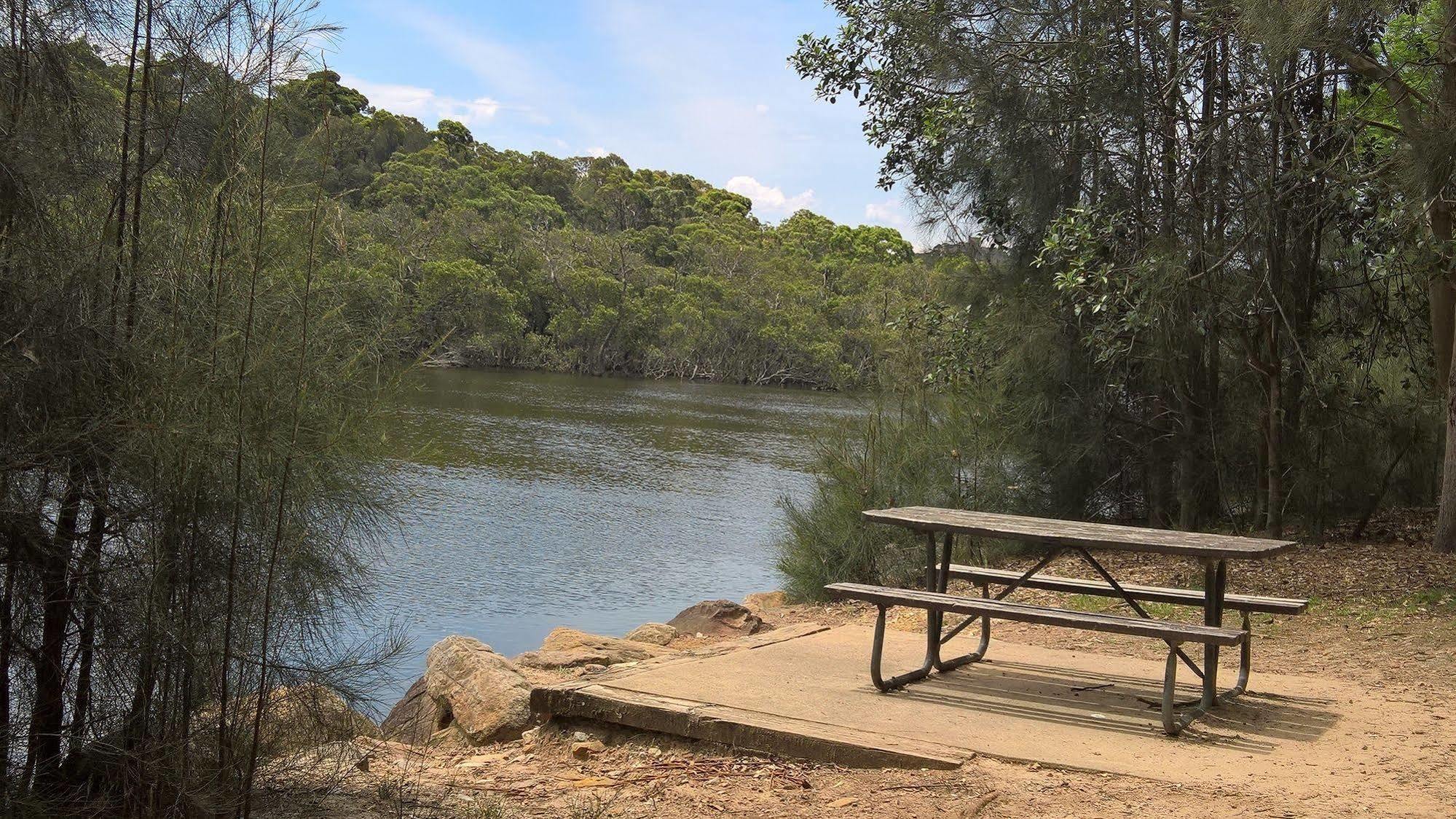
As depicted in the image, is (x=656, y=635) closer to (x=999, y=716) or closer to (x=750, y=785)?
(x=999, y=716)

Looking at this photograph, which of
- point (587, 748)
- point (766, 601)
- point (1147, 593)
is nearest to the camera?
point (587, 748)

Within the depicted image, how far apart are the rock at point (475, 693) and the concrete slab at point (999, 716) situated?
503 millimetres

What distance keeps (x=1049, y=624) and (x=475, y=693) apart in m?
2.92

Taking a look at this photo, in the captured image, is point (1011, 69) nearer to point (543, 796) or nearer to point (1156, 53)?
point (1156, 53)

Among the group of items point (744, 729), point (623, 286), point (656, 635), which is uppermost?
point (623, 286)

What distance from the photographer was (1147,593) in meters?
6.16

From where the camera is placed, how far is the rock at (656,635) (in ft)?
29.7

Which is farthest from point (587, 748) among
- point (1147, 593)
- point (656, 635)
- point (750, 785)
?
point (656, 635)

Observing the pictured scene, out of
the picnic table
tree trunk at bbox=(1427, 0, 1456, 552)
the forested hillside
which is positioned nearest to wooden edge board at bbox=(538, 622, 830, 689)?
the picnic table

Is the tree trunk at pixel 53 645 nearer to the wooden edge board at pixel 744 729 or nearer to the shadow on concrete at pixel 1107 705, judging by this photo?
the wooden edge board at pixel 744 729

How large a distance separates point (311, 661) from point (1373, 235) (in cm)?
985

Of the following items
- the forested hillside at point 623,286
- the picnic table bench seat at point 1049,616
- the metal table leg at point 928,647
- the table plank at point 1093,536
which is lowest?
the metal table leg at point 928,647

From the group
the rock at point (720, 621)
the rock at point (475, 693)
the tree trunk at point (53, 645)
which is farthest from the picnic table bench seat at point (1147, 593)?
the tree trunk at point (53, 645)

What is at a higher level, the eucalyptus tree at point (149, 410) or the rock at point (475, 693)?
the eucalyptus tree at point (149, 410)
